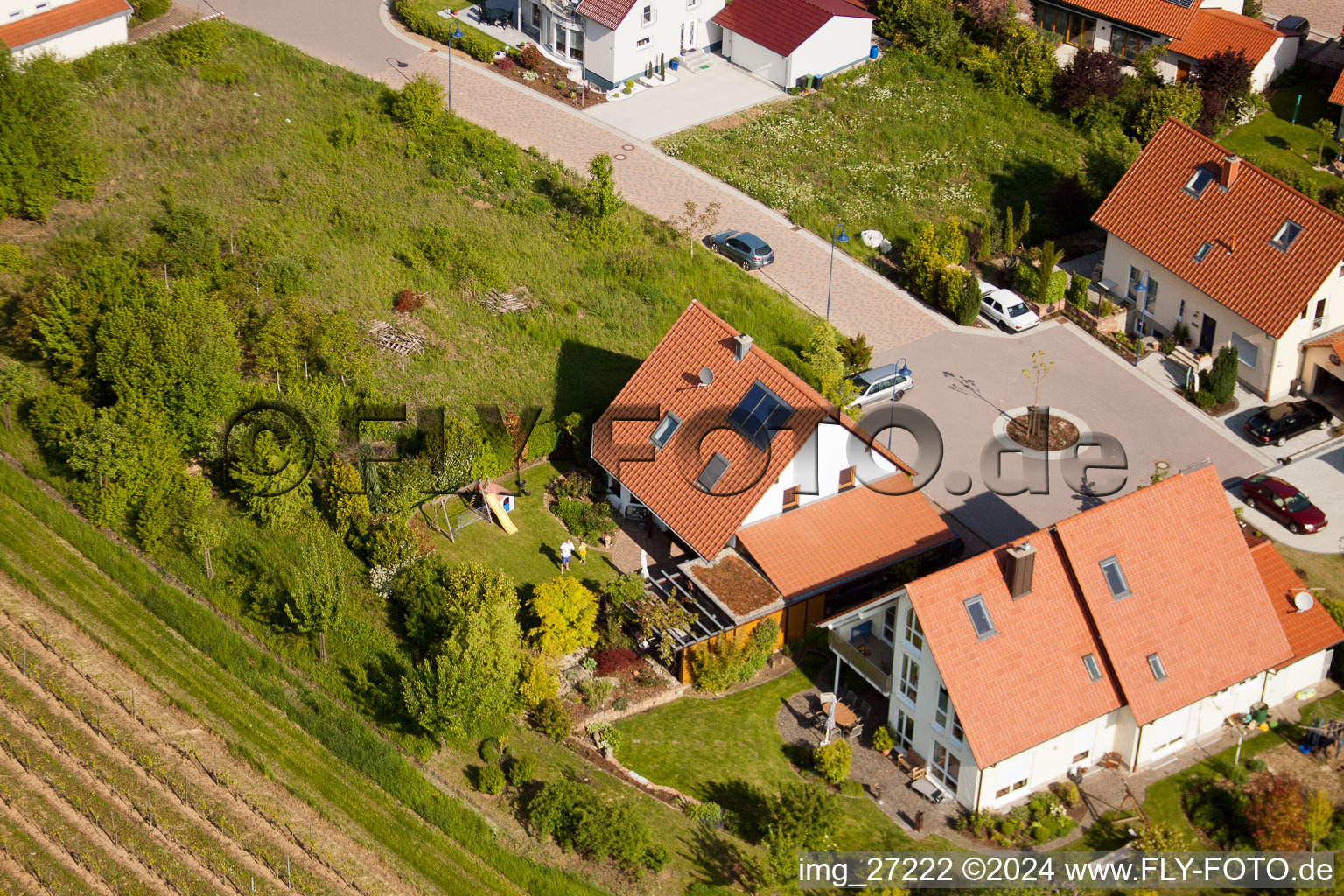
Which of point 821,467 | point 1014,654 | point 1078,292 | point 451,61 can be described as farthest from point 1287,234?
point 451,61

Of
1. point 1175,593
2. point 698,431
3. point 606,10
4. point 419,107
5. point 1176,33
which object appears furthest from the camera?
point 1176,33

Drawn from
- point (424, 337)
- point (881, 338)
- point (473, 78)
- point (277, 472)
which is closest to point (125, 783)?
point (277, 472)

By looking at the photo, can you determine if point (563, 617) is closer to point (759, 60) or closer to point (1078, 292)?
point (1078, 292)

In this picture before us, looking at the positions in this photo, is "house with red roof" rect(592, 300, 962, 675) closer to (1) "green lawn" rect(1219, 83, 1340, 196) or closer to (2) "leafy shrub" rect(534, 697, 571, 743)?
(2) "leafy shrub" rect(534, 697, 571, 743)

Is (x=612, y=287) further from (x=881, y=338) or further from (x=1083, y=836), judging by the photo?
(x=1083, y=836)

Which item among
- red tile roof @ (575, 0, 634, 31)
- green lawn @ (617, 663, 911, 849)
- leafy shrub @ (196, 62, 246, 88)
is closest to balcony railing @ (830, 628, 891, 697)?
green lawn @ (617, 663, 911, 849)

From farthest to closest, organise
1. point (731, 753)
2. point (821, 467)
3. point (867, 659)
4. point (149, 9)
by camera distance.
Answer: point (149, 9)
point (821, 467)
point (867, 659)
point (731, 753)

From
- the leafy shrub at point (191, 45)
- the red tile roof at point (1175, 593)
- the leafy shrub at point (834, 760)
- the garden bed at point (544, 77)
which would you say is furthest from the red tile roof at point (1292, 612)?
the leafy shrub at point (191, 45)

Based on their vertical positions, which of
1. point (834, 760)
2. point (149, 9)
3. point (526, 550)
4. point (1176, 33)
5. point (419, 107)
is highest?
point (1176, 33)

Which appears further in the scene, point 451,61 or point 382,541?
point 451,61
